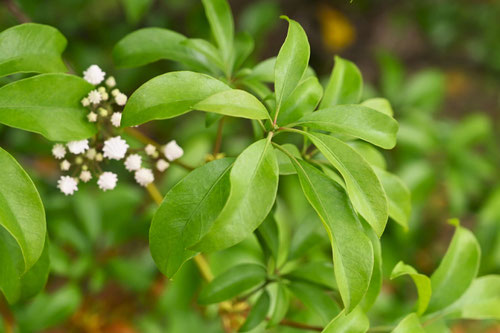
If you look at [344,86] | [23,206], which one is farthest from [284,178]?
[23,206]

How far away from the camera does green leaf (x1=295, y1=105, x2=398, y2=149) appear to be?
767mm

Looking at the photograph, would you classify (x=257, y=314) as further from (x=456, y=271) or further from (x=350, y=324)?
(x=456, y=271)

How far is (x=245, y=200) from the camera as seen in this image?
0.66 m

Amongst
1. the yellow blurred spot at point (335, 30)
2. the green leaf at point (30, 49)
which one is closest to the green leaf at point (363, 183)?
the green leaf at point (30, 49)

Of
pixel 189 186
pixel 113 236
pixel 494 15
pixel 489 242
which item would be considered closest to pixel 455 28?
pixel 494 15

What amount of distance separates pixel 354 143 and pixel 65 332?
1.57 m

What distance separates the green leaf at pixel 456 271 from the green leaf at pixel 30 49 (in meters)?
0.84

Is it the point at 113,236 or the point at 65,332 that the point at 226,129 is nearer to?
the point at 113,236

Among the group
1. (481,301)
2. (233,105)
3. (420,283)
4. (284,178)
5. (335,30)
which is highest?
(233,105)

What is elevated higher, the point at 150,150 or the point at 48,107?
the point at 48,107

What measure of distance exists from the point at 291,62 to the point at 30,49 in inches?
17.4

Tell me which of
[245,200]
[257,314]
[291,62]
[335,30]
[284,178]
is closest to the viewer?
[245,200]

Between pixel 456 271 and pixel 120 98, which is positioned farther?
pixel 456 271

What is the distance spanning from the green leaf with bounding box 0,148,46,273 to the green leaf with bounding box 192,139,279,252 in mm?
244
